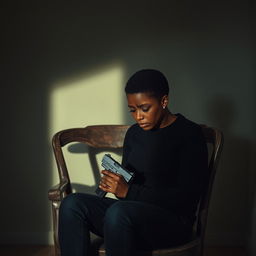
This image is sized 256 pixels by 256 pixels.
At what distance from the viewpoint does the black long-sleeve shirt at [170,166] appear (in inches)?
53.5

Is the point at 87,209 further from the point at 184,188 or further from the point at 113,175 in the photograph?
the point at 184,188

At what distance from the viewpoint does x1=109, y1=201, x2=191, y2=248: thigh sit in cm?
128

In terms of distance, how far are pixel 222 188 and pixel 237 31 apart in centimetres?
90

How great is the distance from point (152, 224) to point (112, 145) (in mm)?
664

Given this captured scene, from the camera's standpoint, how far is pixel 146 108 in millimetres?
1434

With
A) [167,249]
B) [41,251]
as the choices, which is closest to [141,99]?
[167,249]

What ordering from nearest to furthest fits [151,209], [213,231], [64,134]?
[151,209]
[64,134]
[213,231]

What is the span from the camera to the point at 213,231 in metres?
2.24

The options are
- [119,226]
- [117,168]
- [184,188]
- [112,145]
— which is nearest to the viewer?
[119,226]

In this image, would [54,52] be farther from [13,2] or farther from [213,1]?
[213,1]

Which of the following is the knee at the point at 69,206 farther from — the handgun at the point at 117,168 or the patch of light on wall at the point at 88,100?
the patch of light on wall at the point at 88,100

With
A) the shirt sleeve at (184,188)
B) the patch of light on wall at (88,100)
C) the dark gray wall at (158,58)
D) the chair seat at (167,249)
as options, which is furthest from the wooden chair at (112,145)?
the dark gray wall at (158,58)

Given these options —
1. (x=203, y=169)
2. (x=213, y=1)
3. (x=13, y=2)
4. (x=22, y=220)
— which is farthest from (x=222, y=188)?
(x=13, y=2)

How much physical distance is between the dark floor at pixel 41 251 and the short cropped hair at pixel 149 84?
1.16m
